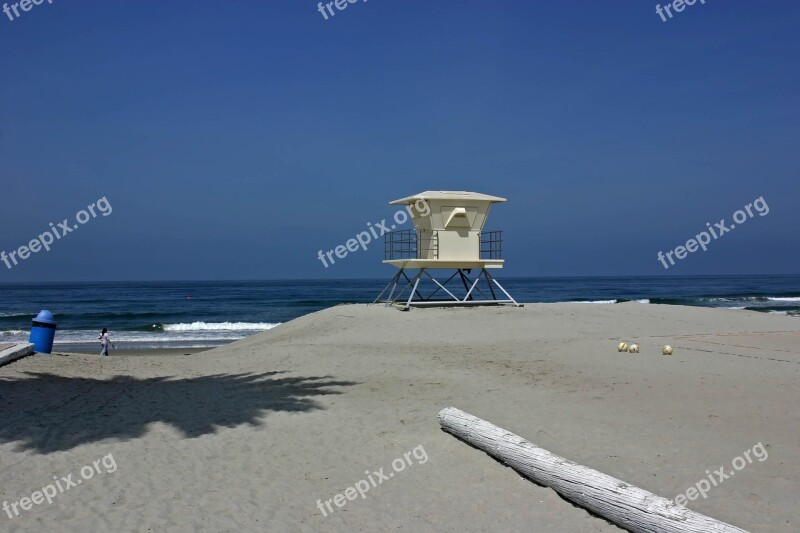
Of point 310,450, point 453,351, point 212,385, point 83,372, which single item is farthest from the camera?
point 453,351

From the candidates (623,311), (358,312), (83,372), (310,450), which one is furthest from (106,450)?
(623,311)

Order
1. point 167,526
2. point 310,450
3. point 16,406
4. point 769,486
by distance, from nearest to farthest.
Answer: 1. point 167,526
2. point 769,486
3. point 310,450
4. point 16,406

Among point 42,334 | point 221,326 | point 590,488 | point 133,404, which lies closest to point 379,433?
point 590,488

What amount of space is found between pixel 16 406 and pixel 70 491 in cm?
400

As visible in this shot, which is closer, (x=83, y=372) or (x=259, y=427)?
(x=259, y=427)

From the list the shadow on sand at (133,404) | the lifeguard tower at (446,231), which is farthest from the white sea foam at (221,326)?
the shadow on sand at (133,404)

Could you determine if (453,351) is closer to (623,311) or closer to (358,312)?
(358,312)

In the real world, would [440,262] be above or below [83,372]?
above

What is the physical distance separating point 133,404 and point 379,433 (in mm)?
4292

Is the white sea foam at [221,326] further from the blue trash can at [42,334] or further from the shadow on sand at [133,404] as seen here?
the shadow on sand at [133,404]

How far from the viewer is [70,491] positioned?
6215 mm

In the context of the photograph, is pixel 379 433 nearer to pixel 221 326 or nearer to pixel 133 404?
pixel 133 404

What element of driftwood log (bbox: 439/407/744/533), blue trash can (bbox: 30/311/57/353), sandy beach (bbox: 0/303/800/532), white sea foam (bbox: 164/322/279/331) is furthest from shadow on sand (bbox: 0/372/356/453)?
white sea foam (bbox: 164/322/279/331)

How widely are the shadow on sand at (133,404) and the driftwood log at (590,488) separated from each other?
3314 millimetres
